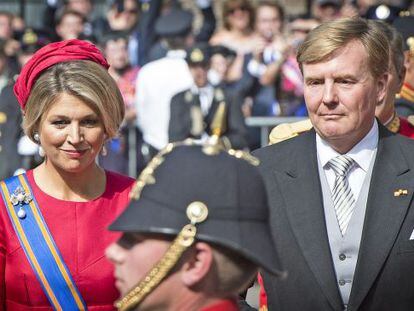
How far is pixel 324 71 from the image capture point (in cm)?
503

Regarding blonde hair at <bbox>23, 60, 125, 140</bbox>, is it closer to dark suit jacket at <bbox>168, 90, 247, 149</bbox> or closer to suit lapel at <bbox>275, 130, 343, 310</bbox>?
suit lapel at <bbox>275, 130, 343, 310</bbox>

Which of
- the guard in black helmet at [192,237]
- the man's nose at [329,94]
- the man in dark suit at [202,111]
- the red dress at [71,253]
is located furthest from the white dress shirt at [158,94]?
the guard in black helmet at [192,237]

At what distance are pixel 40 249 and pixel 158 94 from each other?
270 inches

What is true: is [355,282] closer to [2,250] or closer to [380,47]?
[380,47]

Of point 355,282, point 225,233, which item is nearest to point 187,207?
point 225,233

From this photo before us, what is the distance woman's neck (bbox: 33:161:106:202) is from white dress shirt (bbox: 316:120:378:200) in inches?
38.0

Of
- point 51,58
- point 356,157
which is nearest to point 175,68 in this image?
point 51,58

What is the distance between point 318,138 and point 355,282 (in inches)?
26.3

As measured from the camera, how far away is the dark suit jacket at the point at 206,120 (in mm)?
11125

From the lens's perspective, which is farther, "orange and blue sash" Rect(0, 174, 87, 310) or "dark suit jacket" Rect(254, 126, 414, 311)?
"orange and blue sash" Rect(0, 174, 87, 310)

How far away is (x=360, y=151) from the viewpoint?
16.8 feet

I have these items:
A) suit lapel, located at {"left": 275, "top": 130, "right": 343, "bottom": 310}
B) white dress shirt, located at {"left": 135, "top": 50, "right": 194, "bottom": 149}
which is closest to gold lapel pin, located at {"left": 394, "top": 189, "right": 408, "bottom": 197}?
suit lapel, located at {"left": 275, "top": 130, "right": 343, "bottom": 310}

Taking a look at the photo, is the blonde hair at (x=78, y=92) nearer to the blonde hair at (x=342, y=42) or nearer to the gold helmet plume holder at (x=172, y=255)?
the blonde hair at (x=342, y=42)

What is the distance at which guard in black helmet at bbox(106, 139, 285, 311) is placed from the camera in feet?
10.6
